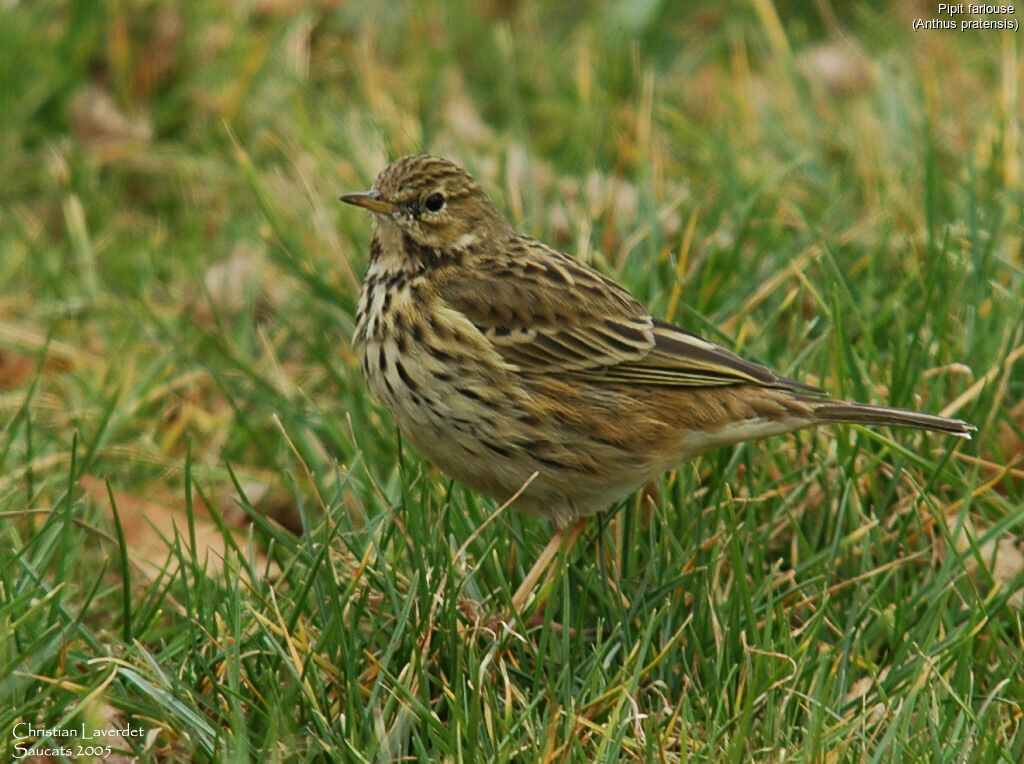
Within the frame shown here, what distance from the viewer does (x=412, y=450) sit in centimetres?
565

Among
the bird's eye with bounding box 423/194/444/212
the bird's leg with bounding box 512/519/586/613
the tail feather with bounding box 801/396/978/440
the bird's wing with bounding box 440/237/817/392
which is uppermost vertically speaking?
the bird's eye with bounding box 423/194/444/212

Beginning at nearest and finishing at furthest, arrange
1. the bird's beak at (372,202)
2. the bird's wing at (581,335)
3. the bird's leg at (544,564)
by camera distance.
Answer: the bird's leg at (544,564), the bird's wing at (581,335), the bird's beak at (372,202)

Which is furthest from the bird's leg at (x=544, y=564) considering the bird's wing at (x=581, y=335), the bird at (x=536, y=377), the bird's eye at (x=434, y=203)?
the bird's eye at (x=434, y=203)

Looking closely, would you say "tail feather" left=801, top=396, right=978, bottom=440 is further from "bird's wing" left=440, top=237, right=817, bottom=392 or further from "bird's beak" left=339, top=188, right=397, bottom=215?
"bird's beak" left=339, top=188, right=397, bottom=215

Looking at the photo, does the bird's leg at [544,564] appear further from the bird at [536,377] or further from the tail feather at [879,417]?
the tail feather at [879,417]

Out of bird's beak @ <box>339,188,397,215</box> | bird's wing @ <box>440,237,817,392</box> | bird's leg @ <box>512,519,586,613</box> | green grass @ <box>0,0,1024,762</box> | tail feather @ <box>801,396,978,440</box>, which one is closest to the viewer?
green grass @ <box>0,0,1024,762</box>

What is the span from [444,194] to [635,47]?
10.6ft

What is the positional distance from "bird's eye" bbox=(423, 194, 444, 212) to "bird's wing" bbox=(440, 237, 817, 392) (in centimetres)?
25

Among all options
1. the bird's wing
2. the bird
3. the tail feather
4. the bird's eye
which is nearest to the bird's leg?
the bird

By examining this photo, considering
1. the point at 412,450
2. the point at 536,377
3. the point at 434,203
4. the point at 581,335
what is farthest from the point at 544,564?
the point at 434,203

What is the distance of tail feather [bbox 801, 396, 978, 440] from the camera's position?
15.9 ft

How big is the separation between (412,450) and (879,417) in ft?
5.50

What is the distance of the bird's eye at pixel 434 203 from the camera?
5387 millimetres

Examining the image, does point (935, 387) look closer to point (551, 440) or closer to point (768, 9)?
point (551, 440)
